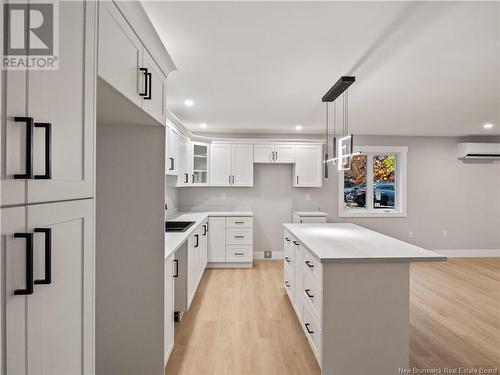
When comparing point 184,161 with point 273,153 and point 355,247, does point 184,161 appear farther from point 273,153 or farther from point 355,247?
point 355,247

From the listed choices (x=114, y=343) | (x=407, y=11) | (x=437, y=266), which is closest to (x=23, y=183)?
(x=114, y=343)

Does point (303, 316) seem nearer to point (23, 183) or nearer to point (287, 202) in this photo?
point (23, 183)

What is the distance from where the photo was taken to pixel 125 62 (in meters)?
1.22

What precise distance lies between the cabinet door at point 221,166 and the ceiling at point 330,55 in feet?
3.95

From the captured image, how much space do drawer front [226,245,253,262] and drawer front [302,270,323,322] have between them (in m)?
2.34

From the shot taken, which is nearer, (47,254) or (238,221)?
(47,254)

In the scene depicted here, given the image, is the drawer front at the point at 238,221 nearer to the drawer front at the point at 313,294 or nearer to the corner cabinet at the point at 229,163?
the corner cabinet at the point at 229,163

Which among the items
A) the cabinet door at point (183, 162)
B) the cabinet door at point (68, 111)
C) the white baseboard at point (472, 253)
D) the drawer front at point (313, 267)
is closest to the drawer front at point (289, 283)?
the drawer front at point (313, 267)

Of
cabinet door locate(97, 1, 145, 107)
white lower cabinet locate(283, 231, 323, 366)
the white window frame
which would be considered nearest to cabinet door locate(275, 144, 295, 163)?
the white window frame

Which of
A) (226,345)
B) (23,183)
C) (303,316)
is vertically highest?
(23,183)

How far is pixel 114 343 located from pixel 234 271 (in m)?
2.88

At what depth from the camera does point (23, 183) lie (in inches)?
25.6

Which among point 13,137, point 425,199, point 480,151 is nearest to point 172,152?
point 13,137

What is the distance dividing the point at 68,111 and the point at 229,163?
14.3ft
